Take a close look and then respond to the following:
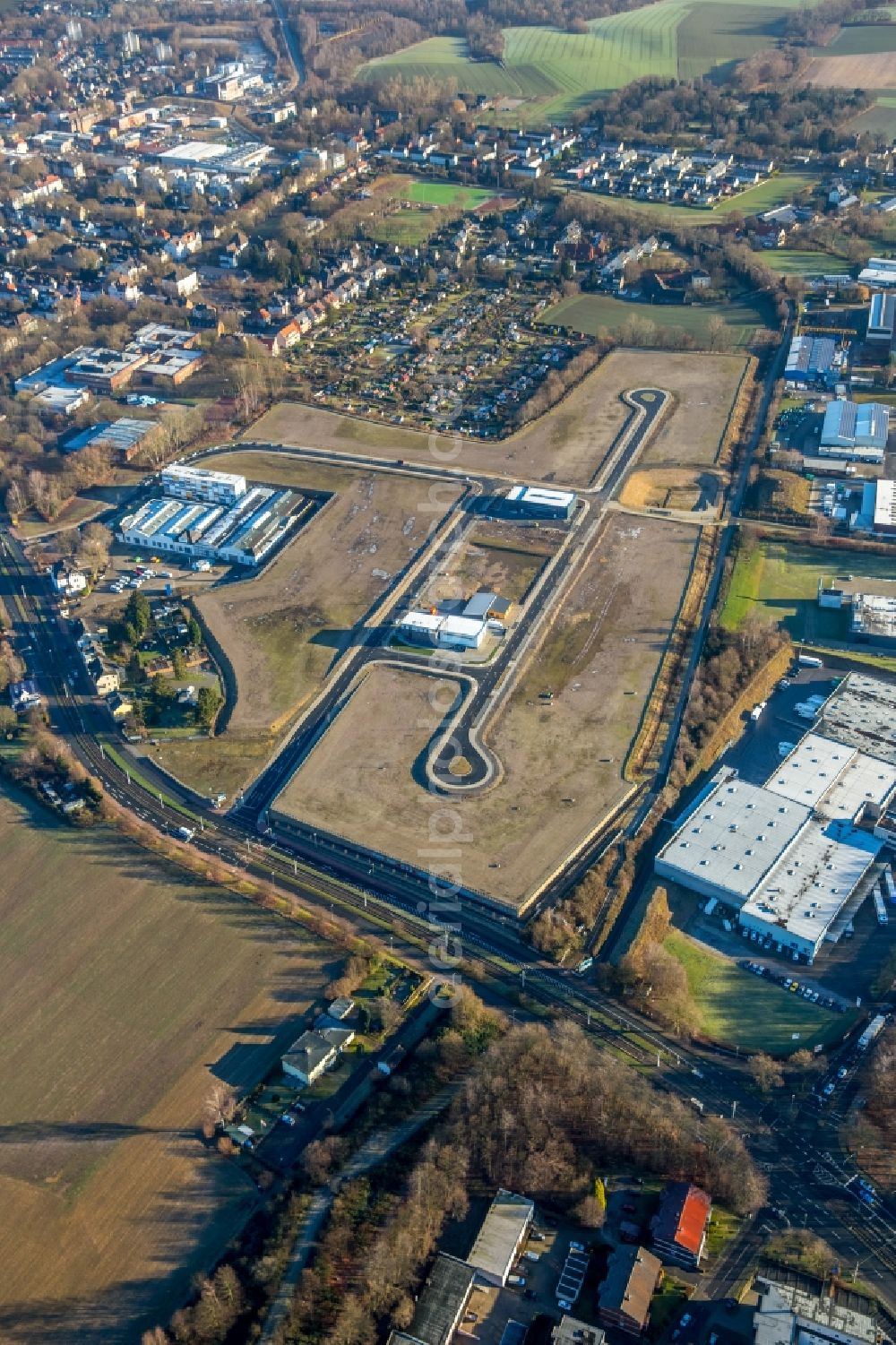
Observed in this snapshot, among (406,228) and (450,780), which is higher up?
(406,228)

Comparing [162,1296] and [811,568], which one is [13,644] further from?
[811,568]

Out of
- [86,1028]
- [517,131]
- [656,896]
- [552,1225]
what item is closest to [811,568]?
[656,896]

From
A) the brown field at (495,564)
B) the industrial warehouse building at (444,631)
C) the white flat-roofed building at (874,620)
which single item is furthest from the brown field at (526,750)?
the white flat-roofed building at (874,620)

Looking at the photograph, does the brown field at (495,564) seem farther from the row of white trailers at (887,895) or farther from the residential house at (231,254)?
the residential house at (231,254)

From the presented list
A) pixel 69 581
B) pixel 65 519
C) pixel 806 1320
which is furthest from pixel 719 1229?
pixel 65 519

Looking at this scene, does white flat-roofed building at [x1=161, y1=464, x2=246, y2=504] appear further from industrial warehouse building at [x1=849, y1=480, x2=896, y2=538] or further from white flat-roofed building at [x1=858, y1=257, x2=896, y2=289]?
white flat-roofed building at [x1=858, y1=257, x2=896, y2=289]

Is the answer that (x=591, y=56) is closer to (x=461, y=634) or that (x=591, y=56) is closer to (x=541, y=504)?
(x=541, y=504)
